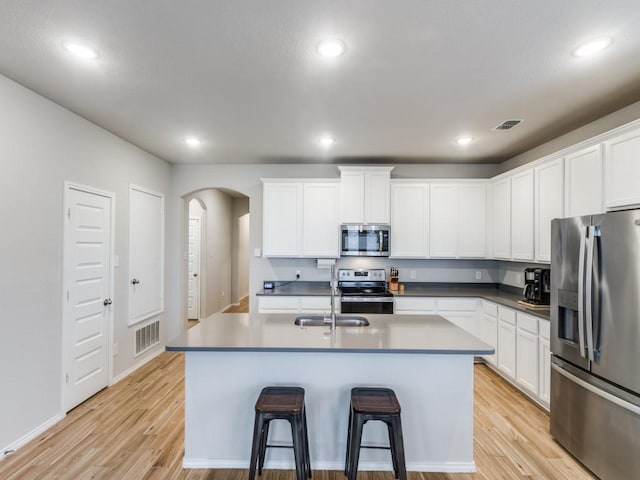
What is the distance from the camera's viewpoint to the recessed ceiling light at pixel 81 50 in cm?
203

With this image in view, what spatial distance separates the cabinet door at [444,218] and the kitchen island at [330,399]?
242cm

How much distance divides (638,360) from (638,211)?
0.87m

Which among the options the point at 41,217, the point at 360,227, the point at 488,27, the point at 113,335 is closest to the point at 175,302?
the point at 113,335

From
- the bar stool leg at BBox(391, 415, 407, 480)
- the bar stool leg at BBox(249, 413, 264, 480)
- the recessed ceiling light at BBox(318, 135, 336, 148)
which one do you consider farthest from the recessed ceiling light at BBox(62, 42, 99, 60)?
the bar stool leg at BBox(391, 415, 407, 480)

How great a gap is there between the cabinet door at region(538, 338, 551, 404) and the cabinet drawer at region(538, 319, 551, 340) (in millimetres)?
43

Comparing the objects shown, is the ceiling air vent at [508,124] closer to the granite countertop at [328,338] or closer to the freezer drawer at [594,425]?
the granite countertop at [328,338]

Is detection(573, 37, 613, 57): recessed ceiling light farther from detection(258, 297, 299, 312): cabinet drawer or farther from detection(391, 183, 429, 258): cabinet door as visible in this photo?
detection(258, 297, 299, 312): cabinet drawer

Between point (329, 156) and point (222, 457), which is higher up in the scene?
point (329, 156)

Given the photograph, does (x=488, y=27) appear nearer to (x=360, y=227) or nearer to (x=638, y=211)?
(x=638, y=211)

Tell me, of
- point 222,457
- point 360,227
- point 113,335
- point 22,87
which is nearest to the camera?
point 222,457

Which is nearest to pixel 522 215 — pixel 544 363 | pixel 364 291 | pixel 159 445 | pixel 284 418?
pixel 544 363

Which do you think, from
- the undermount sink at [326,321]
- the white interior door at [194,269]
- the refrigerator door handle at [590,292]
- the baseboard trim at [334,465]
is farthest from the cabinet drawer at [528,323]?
the white interior door at [194,269]

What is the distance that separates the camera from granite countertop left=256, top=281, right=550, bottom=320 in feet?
13.7

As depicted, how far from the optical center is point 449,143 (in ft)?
12.9
